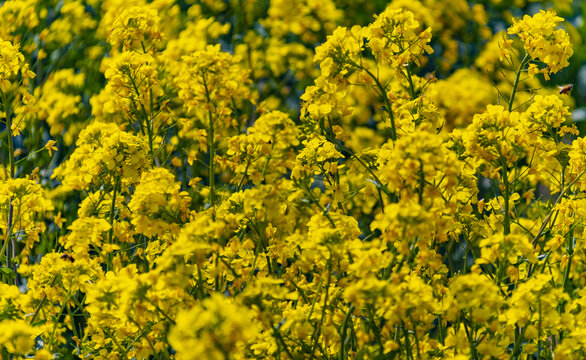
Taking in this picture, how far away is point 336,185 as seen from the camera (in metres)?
2.45

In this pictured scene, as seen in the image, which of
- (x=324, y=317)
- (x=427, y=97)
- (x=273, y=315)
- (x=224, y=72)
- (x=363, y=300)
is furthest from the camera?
(x=427, y=97)

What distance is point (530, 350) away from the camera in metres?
1.99

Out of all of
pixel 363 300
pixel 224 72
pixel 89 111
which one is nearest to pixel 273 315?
pixel 363 300

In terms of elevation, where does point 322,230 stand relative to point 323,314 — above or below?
above

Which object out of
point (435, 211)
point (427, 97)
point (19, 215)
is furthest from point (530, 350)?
point (19, 215)

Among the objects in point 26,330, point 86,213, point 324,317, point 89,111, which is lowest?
point 324,317

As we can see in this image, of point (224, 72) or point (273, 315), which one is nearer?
point (273, 315)

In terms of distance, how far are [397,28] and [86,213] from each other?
125 centimetres

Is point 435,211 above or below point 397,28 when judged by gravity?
below

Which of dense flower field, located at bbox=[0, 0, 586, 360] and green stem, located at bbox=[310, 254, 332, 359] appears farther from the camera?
green stem, located at bbox=[310, 254, 332, 359]

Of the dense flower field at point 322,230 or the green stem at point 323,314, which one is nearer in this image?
the dense flower field at point 322,230

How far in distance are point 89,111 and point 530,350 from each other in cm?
330

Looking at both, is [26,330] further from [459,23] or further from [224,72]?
[459,23]

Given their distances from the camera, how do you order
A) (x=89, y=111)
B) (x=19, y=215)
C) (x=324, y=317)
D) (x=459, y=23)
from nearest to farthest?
(x=324, y=317) < (x=19, y=215) < (x=89, y=111) < (x=459, y=23)
